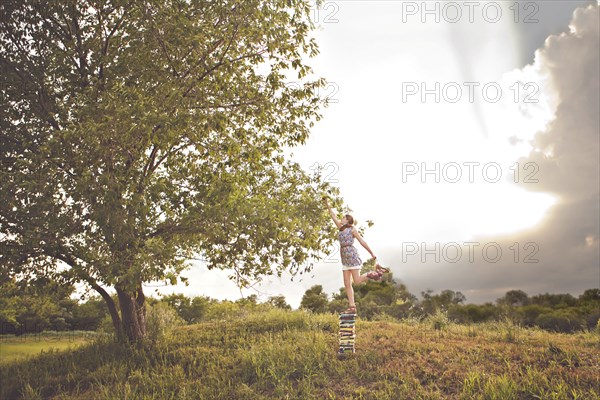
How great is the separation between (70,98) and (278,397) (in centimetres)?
1016

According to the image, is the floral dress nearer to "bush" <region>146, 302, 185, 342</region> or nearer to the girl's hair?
the girl's hair

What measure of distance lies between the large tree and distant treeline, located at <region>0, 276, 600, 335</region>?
82.0 inches

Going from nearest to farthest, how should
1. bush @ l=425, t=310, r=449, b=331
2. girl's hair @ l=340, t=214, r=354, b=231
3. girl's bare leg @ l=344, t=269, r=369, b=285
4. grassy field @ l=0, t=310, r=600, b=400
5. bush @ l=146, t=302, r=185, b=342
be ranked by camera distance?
grassy field @ l=0, t=310, r=600, b=400 → girl's bare leg @ l=344, t=269, r=369, b=285 → girl's hair @ l=340, t=214, r=354, b=231 → bush @ l=146, t=302, r=185, b=342 → bush @ l=425, t=310, r=449, b=331

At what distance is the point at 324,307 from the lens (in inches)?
1031

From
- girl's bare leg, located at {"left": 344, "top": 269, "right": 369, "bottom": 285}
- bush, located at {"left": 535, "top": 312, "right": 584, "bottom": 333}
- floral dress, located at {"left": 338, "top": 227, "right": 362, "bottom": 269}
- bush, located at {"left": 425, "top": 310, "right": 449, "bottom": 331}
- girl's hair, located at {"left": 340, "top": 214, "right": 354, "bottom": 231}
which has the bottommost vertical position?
bush, located at {"left": 535, "top": 312, "right": 584, "bottom": 333}

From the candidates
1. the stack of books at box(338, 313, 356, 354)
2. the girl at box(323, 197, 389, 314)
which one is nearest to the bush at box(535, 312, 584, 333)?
the stack of books at box(338, 313, 356, 354)

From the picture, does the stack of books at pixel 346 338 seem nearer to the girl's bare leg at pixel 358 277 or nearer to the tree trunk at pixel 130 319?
the girl's bare leg at pixel 358 277

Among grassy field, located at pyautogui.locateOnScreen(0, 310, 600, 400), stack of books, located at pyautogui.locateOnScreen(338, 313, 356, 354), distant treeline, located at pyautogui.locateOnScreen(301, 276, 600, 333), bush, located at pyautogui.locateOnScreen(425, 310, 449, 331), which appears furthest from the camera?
distant treeline, located at pyautogui.locateOnScreen(301, 276, 600, 333)

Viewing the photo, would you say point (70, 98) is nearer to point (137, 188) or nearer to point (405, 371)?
point (137, 188)

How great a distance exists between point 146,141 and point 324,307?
15.9m

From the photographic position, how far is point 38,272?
1407cm

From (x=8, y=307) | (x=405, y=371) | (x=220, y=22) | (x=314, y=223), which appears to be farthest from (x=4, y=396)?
(x=220, y=22)

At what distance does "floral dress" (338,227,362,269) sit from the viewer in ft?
39.0

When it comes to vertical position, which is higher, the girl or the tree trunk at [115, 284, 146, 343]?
the girl
